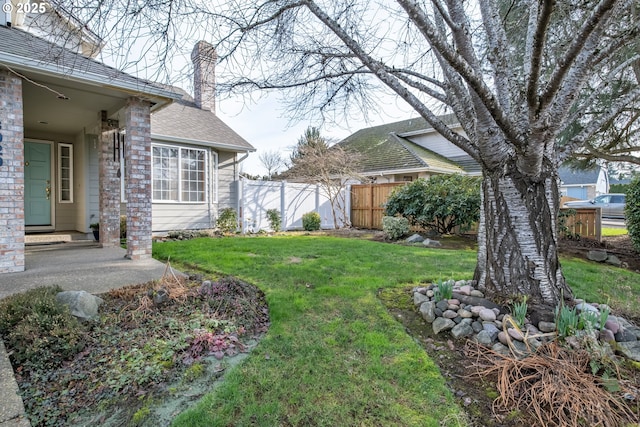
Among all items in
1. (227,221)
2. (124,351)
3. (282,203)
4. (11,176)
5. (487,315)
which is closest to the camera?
(124,351)

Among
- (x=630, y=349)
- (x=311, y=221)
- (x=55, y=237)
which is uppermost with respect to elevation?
(x=311, y=221)

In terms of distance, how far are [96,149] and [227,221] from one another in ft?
13.7

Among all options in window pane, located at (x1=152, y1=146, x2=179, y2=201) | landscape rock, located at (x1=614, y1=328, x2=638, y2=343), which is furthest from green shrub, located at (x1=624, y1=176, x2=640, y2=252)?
window pane, located at (x1=152, y1=146, x2=179, y2=201)

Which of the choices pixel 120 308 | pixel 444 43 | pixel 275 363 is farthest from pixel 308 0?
pixel 120 308

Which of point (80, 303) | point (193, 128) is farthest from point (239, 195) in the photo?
point (80, 303)

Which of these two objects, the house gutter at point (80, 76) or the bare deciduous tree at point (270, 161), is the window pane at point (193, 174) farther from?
the bare deciduous tree at point (270, 161)

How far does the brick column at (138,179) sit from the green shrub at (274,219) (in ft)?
19.7

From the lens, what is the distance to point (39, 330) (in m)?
2.56

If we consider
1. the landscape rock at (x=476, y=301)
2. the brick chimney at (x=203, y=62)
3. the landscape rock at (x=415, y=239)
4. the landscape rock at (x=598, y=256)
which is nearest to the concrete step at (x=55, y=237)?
the brick chimney at (x=203, y=62)

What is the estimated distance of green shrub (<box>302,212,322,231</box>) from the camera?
1231 cm

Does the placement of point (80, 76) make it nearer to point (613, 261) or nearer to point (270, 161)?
point (613, 261)

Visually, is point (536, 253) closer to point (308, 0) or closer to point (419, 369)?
point (419, 369)

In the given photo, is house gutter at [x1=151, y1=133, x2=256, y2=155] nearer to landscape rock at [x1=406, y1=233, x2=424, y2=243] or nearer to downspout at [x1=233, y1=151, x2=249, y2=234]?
downspout at [x1=233, y1=151, x2=249, y2=234]

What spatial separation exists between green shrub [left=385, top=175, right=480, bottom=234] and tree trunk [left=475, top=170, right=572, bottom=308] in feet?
18.6
